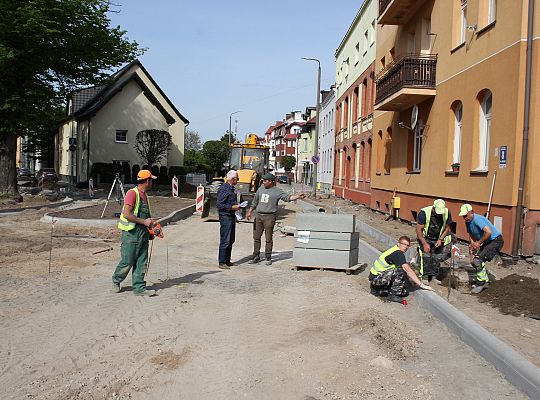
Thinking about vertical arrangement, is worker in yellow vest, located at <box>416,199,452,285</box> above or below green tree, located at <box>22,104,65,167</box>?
below

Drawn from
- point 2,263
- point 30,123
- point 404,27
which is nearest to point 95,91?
point 30,123

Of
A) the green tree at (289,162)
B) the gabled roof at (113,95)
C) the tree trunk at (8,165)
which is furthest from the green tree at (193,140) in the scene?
the tree trunk at (8,165)

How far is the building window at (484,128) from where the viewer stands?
12359 millimetres

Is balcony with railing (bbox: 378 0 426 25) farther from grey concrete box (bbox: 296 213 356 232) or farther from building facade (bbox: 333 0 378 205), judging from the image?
grey concrete box (bbox: 296 213 356 232)

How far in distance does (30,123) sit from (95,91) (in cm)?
2821

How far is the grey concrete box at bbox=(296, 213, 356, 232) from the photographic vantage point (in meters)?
10.0

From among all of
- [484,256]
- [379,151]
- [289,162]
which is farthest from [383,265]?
[289,162]

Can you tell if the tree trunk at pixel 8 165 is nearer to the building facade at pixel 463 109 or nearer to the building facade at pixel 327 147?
the building facade at pixel 463 109

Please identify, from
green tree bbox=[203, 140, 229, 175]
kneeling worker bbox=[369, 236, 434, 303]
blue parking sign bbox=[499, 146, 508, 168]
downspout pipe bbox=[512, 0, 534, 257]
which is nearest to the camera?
kneeling worker bbox=[369, 236, 434, 303]

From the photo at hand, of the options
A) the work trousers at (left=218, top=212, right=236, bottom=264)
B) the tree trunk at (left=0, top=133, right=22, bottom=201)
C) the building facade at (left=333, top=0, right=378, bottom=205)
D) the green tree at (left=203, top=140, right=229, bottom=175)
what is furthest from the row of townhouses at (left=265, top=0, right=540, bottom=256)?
the green tree at (left=203, top=140, right=229, bottom=175)

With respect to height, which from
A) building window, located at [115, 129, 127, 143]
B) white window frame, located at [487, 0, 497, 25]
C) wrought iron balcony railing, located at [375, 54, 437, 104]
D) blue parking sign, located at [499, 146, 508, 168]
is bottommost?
blue parking sign, located at [499, 146, 508, 168]

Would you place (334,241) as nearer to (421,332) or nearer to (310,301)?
(310,301)

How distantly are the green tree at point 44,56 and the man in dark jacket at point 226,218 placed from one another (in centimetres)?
1423

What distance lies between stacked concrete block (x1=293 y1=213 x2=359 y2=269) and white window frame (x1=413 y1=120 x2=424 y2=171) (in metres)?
8.09
